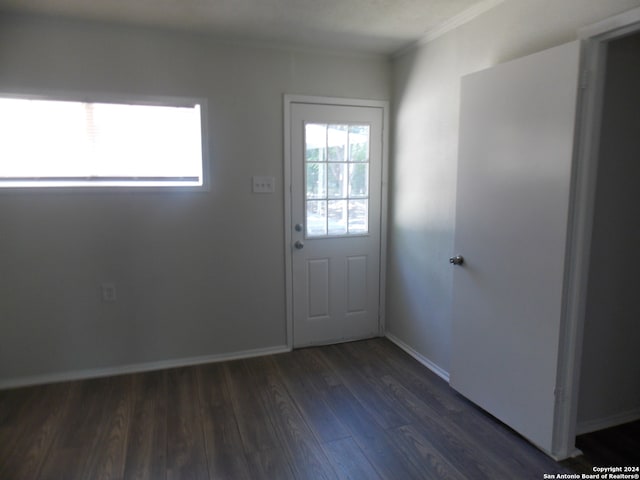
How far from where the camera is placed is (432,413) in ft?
8.04

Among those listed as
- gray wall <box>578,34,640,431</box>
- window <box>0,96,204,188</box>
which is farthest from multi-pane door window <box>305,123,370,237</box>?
gray wall <box>578,34,640,431</box>

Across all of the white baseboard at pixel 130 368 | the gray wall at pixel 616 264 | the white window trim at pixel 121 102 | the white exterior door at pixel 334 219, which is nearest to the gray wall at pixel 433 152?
the white exterior door at pixel 334 219

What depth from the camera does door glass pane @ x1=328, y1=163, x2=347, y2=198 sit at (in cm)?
334

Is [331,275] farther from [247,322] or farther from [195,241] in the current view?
[195,241]

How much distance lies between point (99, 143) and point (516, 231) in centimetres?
274

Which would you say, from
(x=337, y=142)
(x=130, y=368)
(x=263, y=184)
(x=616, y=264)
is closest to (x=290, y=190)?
(x=263, y=184)

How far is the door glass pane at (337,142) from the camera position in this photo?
3.31 meters

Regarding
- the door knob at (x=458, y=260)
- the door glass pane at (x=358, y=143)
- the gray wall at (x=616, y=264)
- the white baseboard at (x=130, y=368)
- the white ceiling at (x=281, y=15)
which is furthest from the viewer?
the door glass pane at (x=358, y=143)

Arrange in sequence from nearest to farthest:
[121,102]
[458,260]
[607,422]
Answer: [607,422] → [458,260] → [121,102]

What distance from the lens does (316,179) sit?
3.30 metres

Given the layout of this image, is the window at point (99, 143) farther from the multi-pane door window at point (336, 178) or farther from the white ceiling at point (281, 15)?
the multi-pane door window at point (336, 178)

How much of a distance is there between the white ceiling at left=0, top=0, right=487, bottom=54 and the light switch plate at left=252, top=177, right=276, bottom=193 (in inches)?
39.6

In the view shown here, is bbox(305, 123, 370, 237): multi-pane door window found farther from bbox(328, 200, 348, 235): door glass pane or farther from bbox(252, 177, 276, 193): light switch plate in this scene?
bbox(252, 177, 276, 193): light switch plate

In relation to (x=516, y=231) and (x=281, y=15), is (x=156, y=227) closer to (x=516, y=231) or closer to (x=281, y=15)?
(x=281, y=15)
